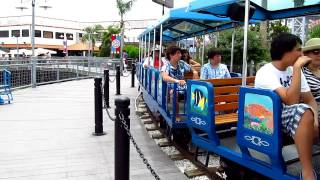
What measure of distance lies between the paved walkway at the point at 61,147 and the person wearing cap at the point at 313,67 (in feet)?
6.88

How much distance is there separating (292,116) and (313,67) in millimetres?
1214

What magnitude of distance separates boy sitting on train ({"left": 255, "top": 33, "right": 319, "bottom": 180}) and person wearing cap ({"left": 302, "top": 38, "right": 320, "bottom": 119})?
0.31 metres

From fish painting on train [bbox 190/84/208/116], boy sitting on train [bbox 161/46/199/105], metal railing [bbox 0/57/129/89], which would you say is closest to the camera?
fish painting on train [bbox 190/84/208/116]

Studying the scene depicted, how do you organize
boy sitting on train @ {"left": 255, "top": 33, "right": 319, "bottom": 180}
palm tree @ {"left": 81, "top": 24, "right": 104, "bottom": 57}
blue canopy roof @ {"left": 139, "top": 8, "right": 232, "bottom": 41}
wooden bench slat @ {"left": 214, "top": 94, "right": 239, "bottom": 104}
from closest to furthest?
1. boy sitting on train @ {"left": 255, "top": 33, "right": 319, "bottom": 180}
2. wooden bench slat @ {"left": 214, "top": 94, "right": 239, "bottom": 104}
3. blue canopy roof @ {"left": 139, "top": 8, "right": 232, "bottom": 41}
4. palm tree @ {"left": 81, "top": 24, "right": 104, "bottom": 57}

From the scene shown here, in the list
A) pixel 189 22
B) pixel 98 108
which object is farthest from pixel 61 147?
Answer: pixel 189 22

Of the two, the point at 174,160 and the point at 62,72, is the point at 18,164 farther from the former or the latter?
the point at 62,72

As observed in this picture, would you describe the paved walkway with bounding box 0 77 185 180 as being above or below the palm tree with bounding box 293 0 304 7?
below

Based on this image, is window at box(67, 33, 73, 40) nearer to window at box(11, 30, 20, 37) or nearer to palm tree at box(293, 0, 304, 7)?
window at box(11, 30, 20, 37)

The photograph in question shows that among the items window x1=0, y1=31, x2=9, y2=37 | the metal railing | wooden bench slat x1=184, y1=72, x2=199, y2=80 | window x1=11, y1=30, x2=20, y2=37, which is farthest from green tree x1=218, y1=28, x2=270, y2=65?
window x1=0, y1=31, x2=9, y2=37

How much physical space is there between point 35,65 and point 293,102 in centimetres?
1564

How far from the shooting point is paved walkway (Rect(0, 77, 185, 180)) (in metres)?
5.71

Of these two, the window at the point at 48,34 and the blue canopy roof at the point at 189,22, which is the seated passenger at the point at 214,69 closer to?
the blue canopy roof at the point at 189,22

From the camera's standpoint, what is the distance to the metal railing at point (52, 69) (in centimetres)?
1680

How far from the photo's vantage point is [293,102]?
362cm
